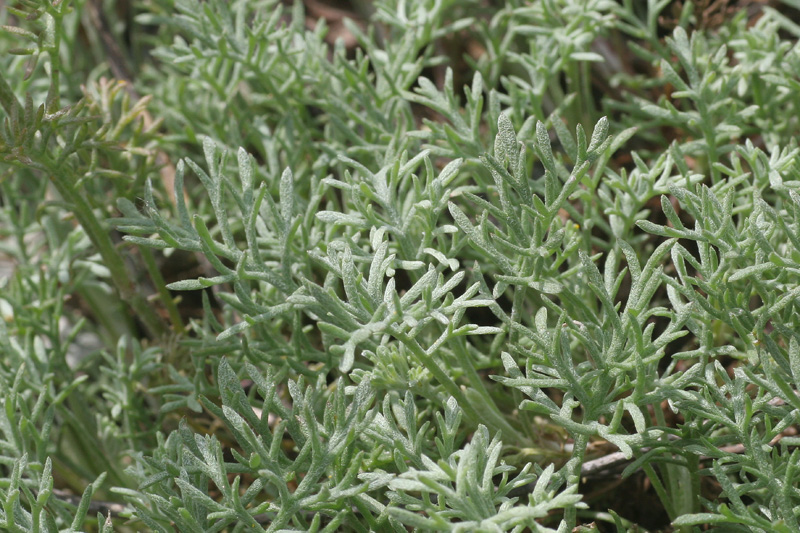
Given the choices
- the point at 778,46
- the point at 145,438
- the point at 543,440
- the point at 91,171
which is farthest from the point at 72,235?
the point at 778,46

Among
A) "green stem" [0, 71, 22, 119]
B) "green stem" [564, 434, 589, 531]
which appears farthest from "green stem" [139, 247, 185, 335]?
"green stem" [564, 434, 589, 531]

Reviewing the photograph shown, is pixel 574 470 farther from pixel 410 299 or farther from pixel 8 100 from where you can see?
pixel 8 100

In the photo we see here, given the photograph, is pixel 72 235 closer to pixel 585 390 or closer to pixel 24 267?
pixel 24 267

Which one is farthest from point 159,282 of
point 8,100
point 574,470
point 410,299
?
point 574,470

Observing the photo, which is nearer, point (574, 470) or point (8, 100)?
point (574, 470)

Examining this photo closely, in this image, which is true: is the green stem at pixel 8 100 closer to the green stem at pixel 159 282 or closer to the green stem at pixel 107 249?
the green stem at pixel 107 249

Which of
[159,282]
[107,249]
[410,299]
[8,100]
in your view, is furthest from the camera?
[159,282]

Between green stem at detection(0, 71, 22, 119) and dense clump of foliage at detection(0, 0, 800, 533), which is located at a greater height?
green stem at detection(0, 71, 22, 119)

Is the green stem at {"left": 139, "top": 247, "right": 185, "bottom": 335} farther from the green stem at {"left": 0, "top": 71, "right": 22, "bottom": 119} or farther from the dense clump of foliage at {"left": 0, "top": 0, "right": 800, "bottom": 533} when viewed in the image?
the green stem at {"left": 0, "top": 71, "right": 22, "bottom": 119}

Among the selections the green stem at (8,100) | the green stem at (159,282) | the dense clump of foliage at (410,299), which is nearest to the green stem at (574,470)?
the dense clump of foliage at (410,299)
